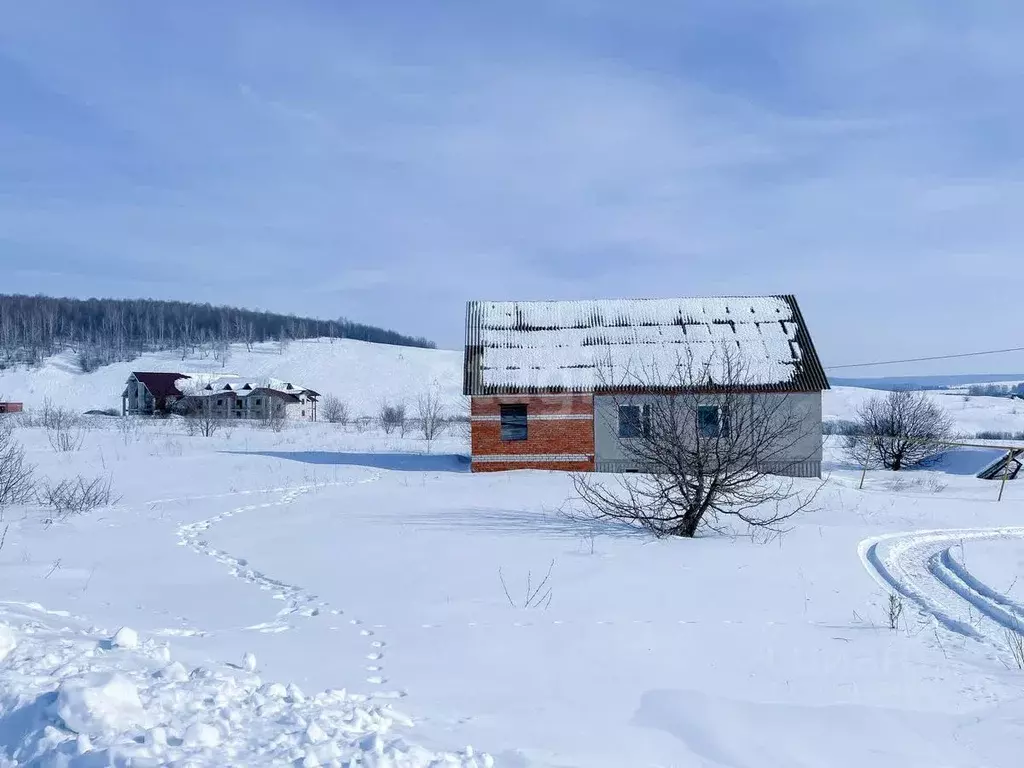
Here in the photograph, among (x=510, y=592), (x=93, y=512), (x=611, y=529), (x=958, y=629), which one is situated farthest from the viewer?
(x=93, y=512)

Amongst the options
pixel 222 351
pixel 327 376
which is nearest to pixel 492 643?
pixel 327 376

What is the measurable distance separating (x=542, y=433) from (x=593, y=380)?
223cm

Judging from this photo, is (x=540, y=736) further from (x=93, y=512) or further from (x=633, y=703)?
(x=93, y=512)

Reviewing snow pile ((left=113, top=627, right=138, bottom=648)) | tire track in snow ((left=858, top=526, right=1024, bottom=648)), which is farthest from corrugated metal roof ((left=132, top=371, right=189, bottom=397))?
snow pile ((left=113, top=627, right=138, bottom=648))

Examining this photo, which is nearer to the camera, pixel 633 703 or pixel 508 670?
pixel 633 703

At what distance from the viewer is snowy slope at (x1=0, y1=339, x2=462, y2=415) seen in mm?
93375

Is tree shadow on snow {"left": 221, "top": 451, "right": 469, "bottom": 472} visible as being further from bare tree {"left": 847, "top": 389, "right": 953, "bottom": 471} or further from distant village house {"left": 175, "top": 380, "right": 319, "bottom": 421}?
distant village house {"left": 175, "top": 380, "right": 319, "bottom": 421}

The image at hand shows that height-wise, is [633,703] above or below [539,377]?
below

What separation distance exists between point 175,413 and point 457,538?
57314 millimetres

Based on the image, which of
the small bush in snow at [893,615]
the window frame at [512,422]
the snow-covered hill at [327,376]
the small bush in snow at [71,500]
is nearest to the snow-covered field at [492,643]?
the small bush in snow at [893,615]

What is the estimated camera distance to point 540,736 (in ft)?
14.5

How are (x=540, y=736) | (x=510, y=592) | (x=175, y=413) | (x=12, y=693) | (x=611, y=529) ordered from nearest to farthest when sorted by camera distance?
1. (x=12, y=693)
2. (x=540, y=736)
3. (x=510, y=592)
4. (x=611, y=529)
5. (x=175, y=413)

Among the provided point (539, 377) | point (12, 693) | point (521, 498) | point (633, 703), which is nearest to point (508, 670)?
point (633, 703)

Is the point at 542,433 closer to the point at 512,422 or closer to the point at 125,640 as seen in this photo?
the point at 512,422
